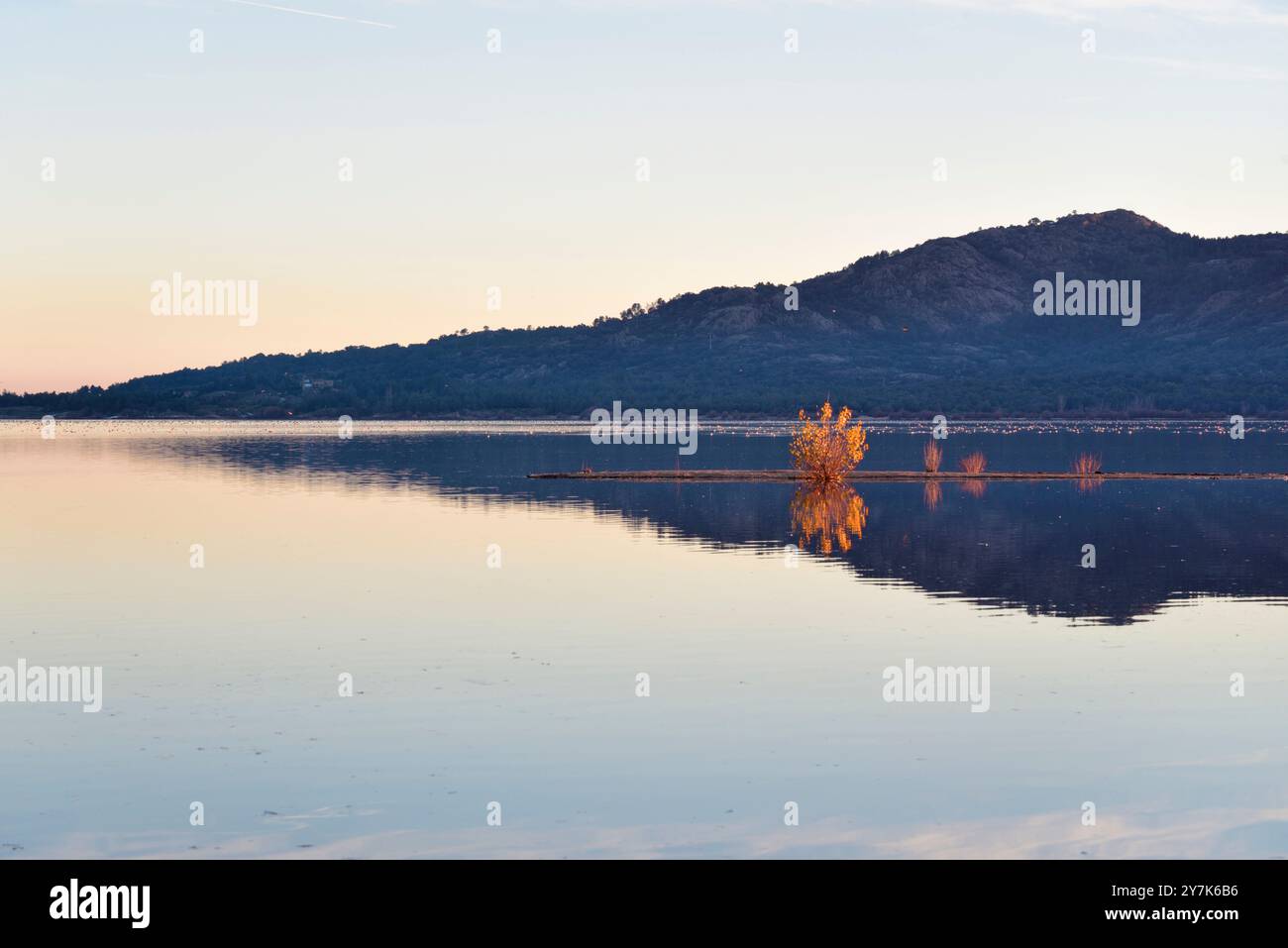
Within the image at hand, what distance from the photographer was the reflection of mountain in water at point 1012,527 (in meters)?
31.1

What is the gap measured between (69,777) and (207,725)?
251 cm

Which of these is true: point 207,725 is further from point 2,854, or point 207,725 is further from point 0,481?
point 0,481

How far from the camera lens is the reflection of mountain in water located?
31.1 metres

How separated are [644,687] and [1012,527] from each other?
1006 inches

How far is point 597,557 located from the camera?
3575cm

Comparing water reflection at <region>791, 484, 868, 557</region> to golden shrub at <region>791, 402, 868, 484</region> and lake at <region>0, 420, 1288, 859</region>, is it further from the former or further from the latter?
golden shrub at <region>791, 402, 868, 484</region>

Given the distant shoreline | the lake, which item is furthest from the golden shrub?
the lake

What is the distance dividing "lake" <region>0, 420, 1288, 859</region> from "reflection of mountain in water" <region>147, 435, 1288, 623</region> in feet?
0.83

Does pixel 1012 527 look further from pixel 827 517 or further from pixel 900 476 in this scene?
pixel 900 476

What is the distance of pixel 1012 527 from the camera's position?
145ft

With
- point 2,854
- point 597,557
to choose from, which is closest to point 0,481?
point 597,557

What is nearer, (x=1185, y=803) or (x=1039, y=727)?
(x=1185, y=803)

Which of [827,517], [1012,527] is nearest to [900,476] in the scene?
[827,517]
